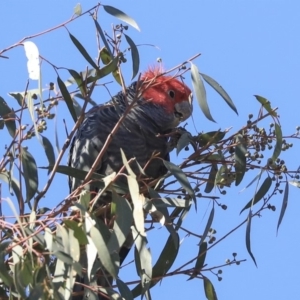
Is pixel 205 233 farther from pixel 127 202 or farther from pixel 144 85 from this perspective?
pixel 144 85

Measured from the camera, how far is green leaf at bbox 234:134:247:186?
2.32 m

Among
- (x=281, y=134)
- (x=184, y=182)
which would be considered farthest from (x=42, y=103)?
(x=281, y=134)

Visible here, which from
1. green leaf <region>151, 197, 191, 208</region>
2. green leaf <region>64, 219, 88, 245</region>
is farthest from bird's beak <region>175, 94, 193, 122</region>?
green leaf <region>64, 219, 88, 245</region>

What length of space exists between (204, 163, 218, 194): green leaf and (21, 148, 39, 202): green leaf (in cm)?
47

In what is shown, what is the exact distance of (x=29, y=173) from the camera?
2359mm

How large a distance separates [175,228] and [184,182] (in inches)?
6.1

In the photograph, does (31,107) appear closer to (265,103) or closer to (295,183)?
(265,103)

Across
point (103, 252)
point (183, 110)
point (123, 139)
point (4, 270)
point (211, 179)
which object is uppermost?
point (183, 110)

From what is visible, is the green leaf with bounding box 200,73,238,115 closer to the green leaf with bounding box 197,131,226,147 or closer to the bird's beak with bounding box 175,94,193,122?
the green leaf with bounding box 197,131,226,147

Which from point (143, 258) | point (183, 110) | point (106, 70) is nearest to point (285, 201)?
point (143, 258)

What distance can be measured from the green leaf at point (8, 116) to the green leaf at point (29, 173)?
0.07 meters

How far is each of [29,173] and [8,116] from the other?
0.16m

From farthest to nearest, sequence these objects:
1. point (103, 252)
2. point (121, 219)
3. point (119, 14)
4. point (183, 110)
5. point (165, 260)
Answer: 1. point (183, 110)
2. point (165, 260)
3. point (119, 14)
4. point (121, 219)
5. point (103, 252)

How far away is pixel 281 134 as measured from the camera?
92.5 inches
